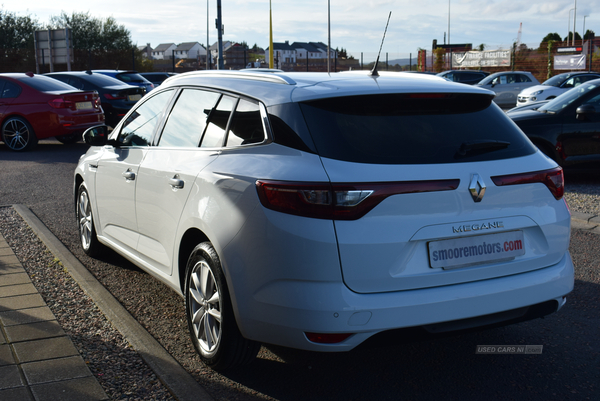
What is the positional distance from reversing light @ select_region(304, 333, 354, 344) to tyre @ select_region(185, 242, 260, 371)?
0.50 m

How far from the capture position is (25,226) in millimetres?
6785

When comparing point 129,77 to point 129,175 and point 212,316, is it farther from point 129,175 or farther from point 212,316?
point 212,316

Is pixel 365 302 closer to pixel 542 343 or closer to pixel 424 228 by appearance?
pixel 424 228

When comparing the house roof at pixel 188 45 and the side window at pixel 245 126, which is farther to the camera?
the house roof at pixel 188 45

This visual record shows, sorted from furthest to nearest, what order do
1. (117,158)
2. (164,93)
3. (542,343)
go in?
1. (117,158)
2. (164,93)
3. (542,343)

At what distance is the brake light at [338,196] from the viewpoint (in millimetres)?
2686

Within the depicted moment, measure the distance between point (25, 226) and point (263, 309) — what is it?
15.9 feet

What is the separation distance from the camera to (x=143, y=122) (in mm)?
4551

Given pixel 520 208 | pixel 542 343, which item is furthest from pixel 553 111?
pixel 520 208

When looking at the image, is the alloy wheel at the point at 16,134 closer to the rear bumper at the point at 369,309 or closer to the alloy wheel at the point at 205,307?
the alloy wheel at the point at 205,307

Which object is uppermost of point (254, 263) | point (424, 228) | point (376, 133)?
point (376, 133)

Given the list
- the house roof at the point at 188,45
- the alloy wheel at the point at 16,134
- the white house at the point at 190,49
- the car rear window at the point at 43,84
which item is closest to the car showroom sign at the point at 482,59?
the car rear window at the point at 43,84

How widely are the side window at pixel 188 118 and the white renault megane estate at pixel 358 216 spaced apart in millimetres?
147

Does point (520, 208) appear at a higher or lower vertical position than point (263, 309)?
higher
